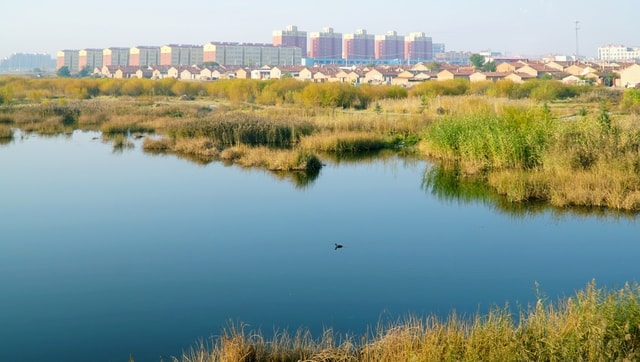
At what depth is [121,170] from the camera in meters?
17.4

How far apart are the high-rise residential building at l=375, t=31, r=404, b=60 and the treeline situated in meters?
95.0

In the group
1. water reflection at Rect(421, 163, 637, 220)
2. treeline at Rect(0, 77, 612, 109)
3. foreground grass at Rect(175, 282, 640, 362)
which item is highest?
treeline at Rect(0, 77, 612, 109)

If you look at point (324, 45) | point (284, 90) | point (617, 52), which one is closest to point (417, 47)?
point (324, 45)

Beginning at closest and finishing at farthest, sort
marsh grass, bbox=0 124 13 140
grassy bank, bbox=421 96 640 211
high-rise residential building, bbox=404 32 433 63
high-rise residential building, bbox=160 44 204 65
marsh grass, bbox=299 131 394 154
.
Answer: grassy bank, bbox=421 96 640 211
marsh grass, bbox=299 131 394 154
marsh grass, bbox=0 124 13 140
high-rise residential building, bbox=160 44 204 65
high-rise residential building, bbox=404 32 433 63

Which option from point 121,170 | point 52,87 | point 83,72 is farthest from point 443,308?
point 83,72

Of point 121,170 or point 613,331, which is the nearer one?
point 613,331

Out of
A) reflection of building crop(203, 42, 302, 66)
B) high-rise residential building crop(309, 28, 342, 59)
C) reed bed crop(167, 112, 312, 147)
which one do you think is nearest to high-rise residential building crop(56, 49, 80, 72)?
reflection of building crop(203, 42, 302, 66)

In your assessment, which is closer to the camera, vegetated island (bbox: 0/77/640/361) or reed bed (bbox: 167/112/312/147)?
vegetated island (bbox: 0/77/640/361)

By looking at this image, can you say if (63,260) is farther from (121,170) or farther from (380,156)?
(380,156)

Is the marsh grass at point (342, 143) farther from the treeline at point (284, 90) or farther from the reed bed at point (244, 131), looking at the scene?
the treeline at point (284, 90)

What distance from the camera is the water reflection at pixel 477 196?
11820 mm

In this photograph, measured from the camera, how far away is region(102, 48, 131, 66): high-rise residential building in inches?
4486

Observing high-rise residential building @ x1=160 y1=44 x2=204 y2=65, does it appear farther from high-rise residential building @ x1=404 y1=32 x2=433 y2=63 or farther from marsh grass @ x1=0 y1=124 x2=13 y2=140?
marsh grass @ x1=0 y1=124 x2=13 y2=140

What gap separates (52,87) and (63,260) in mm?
42039
